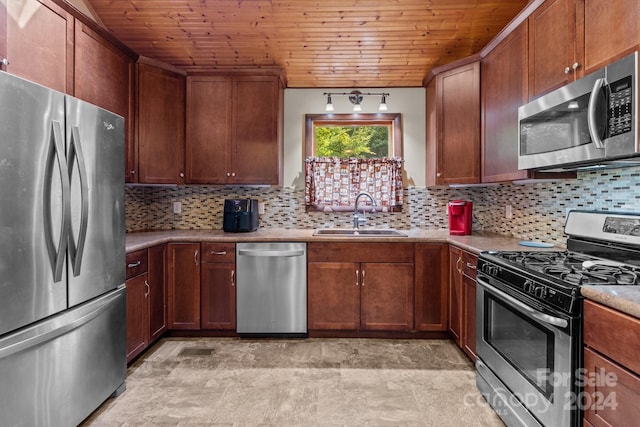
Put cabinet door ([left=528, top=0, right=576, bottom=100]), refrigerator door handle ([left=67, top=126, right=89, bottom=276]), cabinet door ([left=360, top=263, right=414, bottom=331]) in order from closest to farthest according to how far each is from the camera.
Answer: refrigerator door handle ([left=67, top=126, right=89, bottom=276]) < cabinet door ([left=528, top=0, right=576, bottom=100]) < cabinet door ([left=360, top=263, right=414, bottom=331])

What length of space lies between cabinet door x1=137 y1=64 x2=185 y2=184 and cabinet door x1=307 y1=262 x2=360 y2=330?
155 centimetres

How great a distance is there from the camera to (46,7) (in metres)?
1.97

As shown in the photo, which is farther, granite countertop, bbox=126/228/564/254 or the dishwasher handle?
the dishwasher handle

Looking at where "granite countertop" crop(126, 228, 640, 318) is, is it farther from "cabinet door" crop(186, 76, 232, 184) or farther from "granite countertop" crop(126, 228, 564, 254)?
"cabinet door" crop(186, 76, 232, 184)

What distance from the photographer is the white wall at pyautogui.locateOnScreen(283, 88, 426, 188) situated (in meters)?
3.56

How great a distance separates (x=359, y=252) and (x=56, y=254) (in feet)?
6.76

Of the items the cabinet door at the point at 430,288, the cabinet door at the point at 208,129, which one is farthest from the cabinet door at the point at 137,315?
the cabinet door at the point at 430,288

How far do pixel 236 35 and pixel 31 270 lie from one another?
2378 millimetres

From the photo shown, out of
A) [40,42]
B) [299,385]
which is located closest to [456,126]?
[299,385]

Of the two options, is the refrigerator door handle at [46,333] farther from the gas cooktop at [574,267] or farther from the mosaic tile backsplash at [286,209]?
the gas cooktop at [574,267]

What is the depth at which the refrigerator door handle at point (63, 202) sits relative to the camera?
1.53m

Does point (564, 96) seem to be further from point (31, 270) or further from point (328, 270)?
point (31, 270)

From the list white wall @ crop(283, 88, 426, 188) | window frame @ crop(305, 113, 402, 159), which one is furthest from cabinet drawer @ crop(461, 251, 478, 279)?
window frame @ crop(305, 113, 402, 159)

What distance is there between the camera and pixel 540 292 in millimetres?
1487
